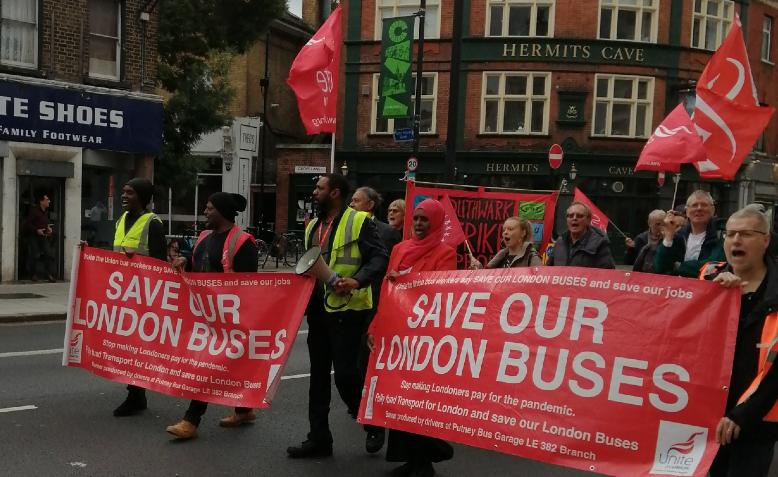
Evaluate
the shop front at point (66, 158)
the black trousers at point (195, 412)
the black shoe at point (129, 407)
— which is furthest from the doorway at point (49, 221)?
the black trousers at point (195, 412)

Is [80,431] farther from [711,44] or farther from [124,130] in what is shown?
[711,44]

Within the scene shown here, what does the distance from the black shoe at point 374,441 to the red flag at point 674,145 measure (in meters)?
7.38

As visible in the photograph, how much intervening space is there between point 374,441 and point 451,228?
147 inches

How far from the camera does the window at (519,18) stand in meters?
30.9

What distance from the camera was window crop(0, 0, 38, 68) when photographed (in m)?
17.7

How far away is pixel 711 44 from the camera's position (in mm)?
32844

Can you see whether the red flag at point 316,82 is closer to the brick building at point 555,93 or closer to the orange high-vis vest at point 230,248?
the orange high-vis vest at point 230,248

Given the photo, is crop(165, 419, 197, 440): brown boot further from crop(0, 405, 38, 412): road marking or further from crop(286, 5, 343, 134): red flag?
crop(286, 5, 343, 134): red flag

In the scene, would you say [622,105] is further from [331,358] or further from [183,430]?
[183,430]

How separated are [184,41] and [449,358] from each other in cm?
2034

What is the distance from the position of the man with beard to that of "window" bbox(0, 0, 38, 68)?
1464cm

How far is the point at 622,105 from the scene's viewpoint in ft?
103

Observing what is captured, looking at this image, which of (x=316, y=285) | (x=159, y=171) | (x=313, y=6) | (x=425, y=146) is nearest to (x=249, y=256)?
(x=316, y=285)

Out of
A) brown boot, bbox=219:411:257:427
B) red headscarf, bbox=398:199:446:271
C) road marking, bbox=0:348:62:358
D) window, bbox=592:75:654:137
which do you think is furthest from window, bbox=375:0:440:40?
red headscarf, bbox=398:199:446:271
